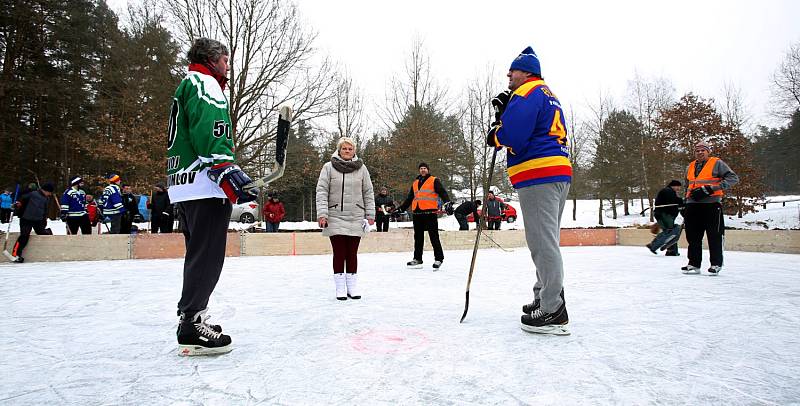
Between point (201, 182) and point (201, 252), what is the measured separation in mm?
399

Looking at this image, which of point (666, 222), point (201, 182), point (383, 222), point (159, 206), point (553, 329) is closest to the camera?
point (201, 182)

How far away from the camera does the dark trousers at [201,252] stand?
242 centimetres

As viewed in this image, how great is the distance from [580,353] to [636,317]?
120 cm

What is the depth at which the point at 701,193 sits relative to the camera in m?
5.58

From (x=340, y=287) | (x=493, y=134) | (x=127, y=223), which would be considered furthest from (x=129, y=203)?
(x=493, y=134)

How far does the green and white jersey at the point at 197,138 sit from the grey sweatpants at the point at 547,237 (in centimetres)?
199

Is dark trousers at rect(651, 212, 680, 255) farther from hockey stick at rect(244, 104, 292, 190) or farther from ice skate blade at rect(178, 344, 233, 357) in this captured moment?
ice skate blade at rect(178, 344, 233, 357)

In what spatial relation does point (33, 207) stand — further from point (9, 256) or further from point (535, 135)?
point (535, 135)

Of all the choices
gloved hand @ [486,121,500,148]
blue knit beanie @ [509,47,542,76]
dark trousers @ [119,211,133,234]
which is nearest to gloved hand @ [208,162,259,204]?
gloved hand @ [486,121,500,148]

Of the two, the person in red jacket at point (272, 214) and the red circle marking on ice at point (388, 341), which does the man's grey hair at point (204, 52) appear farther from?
the person in red jacket at point (272, 214)

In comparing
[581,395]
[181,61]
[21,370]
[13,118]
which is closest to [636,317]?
[581,395]

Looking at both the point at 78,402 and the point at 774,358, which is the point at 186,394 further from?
the point at 774,358

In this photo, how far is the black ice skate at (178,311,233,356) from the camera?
2.42 metres

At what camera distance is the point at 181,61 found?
55.0ft
